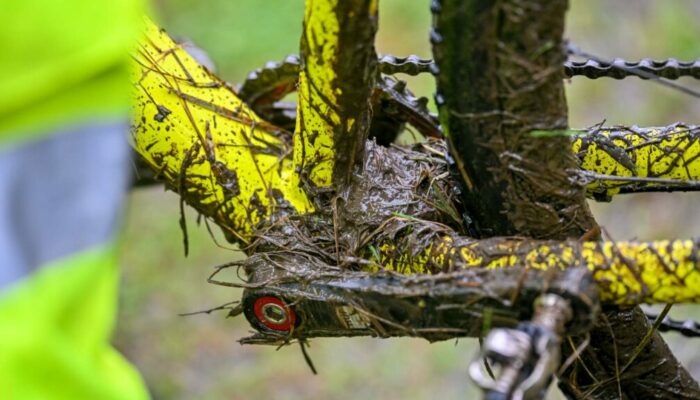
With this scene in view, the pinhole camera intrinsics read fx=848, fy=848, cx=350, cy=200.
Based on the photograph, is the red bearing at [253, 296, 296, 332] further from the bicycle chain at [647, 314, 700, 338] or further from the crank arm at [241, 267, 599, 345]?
the bicycle chain at [647, 314, 700, 338]

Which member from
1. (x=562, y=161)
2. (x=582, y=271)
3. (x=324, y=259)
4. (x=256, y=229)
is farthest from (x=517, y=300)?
(x=256, y=229)

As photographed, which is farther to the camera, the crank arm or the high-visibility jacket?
the crank arm

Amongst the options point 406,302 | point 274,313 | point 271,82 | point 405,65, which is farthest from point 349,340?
point 406,302

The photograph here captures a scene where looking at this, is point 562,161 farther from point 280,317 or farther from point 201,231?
point 201,231

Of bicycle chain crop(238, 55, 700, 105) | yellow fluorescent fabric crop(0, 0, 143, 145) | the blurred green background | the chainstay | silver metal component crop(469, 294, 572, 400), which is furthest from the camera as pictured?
the blurred green background

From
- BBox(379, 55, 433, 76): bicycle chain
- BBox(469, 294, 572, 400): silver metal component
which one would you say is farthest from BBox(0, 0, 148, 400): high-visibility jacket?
BBox(379, 55, 433, 76): bicycle chain

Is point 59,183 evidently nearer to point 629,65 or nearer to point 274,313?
point 274,313

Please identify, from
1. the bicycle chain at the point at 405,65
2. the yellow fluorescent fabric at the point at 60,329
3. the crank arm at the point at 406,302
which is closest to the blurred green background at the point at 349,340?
the bicycle chain at the point at 405,65

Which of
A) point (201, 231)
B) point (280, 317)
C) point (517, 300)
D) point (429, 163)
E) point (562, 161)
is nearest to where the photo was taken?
point (517, 300)
